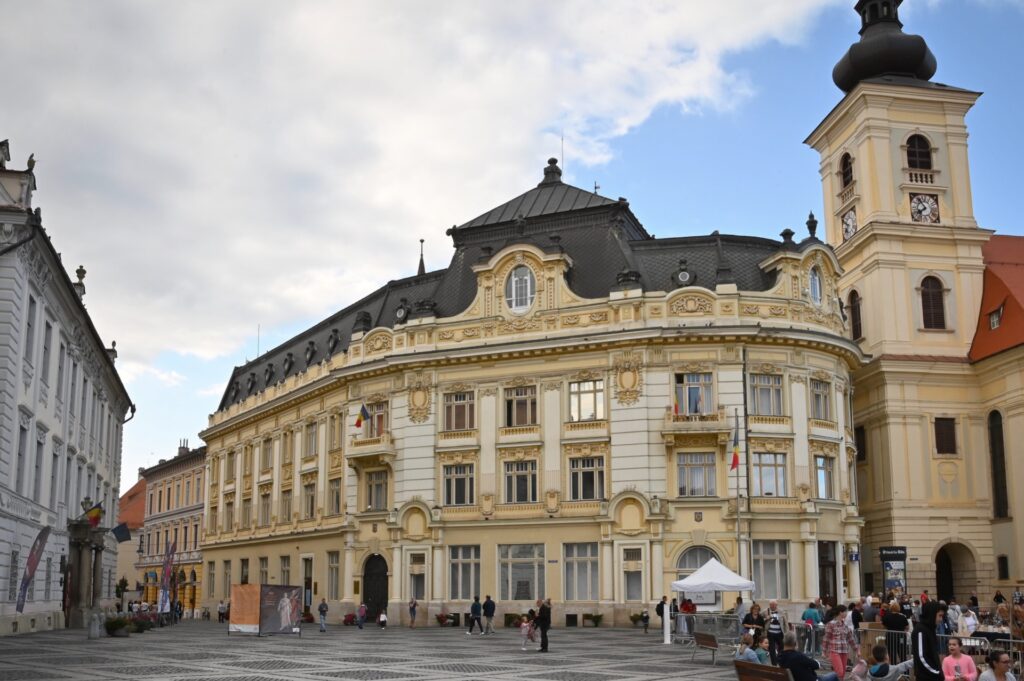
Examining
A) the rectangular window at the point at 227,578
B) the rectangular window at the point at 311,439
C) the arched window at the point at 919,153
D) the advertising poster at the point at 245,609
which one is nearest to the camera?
the advertising poster at the point at 245,609

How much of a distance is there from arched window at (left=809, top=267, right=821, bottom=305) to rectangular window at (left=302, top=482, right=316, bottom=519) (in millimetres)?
27962

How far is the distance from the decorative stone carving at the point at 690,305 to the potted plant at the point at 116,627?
25400mm

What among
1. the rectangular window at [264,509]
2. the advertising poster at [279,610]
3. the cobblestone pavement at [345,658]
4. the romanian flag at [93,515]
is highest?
the rectangular window at [264,509]

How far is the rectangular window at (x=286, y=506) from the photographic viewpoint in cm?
6412

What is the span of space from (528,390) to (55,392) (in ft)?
66.1

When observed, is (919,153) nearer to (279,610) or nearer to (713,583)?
(713,583)

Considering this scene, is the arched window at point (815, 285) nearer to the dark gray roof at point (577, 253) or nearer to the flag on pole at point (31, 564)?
the dark gray roof at point (577, 253)

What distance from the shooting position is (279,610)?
41156mm

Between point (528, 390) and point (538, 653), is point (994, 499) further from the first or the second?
point (538, 653)

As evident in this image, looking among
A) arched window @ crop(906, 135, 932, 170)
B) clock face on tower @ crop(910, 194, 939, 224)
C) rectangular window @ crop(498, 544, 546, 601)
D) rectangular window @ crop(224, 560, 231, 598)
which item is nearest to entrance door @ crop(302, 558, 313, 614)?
rectangular window @ crop(498, 544, 546, 601)

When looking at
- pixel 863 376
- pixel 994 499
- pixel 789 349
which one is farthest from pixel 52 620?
pixel 994 499

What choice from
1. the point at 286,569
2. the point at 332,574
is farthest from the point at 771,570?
the point at 286,569

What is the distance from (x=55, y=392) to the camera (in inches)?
1658

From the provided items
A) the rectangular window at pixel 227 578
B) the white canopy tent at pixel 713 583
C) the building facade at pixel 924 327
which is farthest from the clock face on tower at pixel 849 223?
the rectangular window at pixel 227 578
